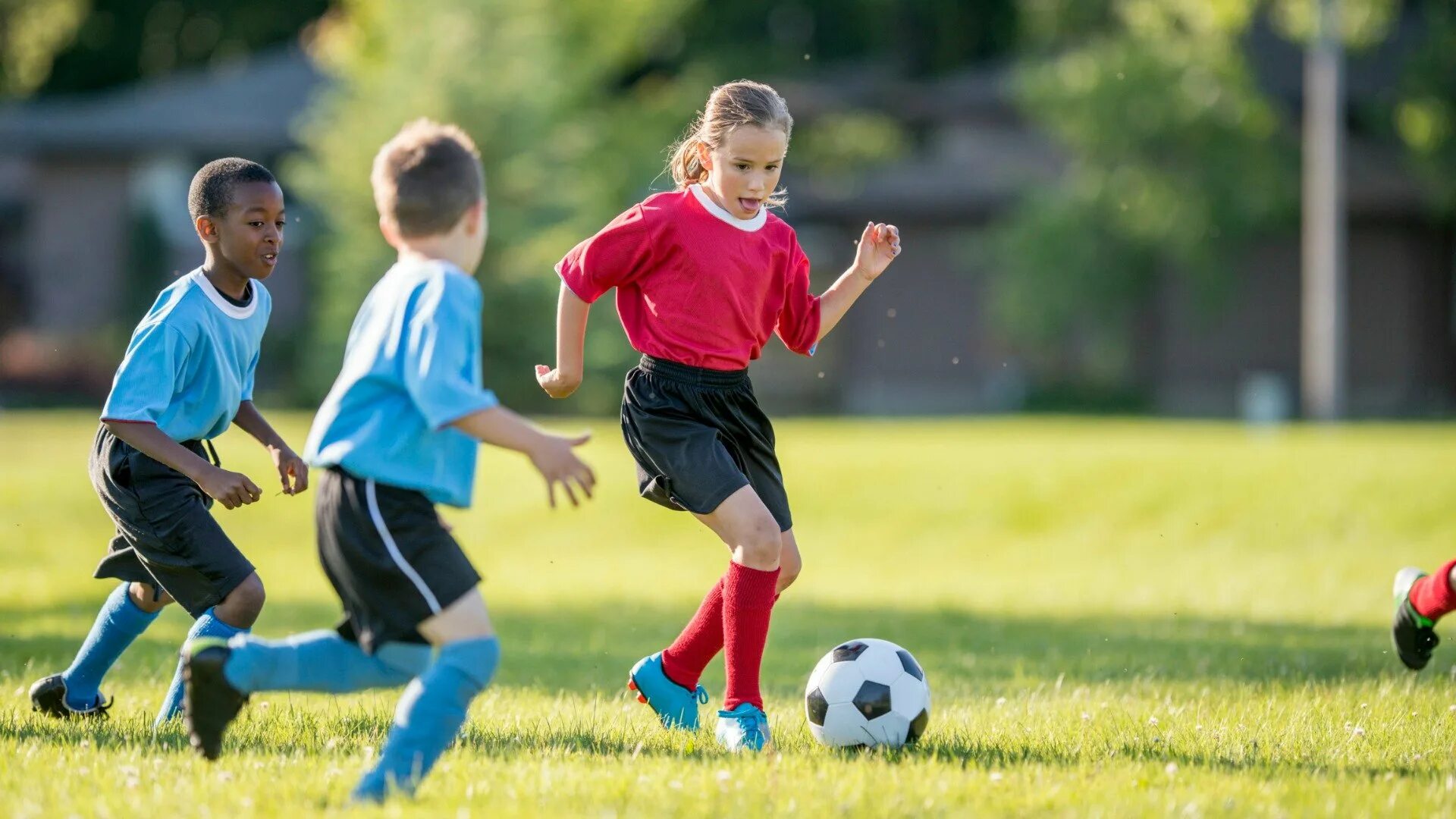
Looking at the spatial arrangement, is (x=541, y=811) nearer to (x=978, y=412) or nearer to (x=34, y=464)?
(x=34, y=464)

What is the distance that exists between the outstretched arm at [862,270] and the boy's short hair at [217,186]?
194cm

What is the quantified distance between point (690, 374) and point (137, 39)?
145 ft

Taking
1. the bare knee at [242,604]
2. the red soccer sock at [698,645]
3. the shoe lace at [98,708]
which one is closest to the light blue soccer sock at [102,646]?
the shoe lace at [98,708]

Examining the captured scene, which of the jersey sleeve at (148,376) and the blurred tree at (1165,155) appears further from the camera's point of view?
the blurred tree at (1165,155)

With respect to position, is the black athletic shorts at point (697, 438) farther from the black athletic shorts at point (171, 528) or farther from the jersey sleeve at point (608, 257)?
the black athletic shorts at point (171, 528)

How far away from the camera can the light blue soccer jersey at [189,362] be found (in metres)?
4.81

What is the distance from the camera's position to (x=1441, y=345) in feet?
105

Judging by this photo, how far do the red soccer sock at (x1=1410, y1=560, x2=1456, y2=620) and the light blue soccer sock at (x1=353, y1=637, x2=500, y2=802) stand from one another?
3.79 meters

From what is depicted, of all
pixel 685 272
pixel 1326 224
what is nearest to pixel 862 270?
pixel 685 272

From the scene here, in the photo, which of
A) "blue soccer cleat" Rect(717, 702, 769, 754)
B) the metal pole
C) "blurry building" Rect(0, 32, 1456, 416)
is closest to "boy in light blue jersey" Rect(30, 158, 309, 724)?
"blue soccer cleat" Rect(717, 702, 769, 754)

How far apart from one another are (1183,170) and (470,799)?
2739 centimetres

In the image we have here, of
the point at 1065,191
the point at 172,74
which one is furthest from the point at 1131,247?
the point at 172,74

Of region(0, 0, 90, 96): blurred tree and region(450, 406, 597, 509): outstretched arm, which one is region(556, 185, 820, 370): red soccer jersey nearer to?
region(450, 406, 597, 509): outstretched arm

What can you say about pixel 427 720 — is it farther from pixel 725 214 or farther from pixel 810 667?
pixel 810 667
